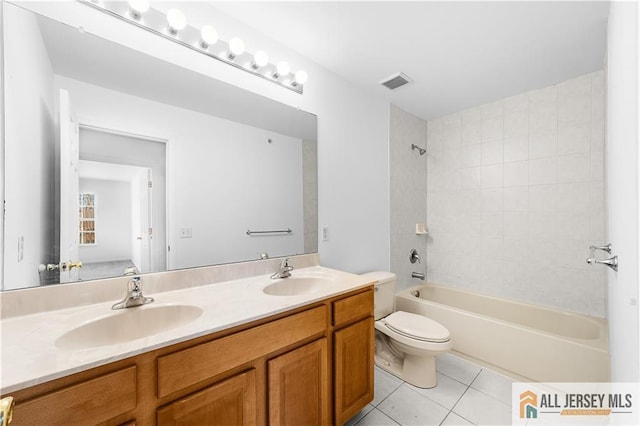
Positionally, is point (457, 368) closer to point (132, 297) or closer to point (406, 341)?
point (406, 341)

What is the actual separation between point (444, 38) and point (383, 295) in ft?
6.21

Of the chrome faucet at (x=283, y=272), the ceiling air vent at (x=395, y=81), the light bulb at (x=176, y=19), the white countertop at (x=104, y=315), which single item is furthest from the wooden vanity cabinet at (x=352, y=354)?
the ceiling air vent at (x=395, y=81)

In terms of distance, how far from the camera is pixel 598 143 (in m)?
1.96

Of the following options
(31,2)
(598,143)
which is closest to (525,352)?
(598,143)

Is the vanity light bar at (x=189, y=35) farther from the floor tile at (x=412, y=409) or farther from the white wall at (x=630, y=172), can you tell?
the floor tile at (x=412, y=409)

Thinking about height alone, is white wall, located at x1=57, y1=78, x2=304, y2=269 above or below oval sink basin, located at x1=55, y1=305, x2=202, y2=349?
above

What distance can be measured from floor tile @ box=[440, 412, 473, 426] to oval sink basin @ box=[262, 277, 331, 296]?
3.46 feet

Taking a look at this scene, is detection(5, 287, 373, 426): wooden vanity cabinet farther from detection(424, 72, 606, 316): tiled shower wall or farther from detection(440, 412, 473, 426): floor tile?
detection(424, 72, 606, 316): tiled shower wall

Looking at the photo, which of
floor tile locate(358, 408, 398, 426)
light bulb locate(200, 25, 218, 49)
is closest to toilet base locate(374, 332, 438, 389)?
floor tile locate(358, 408, 398, 426)

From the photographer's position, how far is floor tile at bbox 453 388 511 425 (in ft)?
4.85

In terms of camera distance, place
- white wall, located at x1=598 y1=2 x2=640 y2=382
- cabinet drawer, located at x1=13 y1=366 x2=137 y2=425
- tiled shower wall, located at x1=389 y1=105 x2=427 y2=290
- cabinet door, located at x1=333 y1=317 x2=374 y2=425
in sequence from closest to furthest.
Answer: cabinet drawer, located at x1=13 y1=366 x2=137 y2=425
white wall, located at x1=598 y1=2 x2=640 y2=382
cabinet door, located at x1=333 y1=317 x2=374 y2=425
tiled shower wall, located at x1=389 y1=105 x2=427 y2=290

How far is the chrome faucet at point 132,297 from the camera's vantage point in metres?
1.01

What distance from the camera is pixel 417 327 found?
1.84 metres

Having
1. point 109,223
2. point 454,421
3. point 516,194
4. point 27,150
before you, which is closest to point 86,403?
point 109,223
